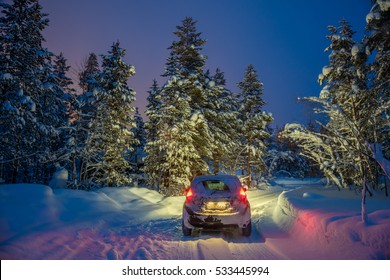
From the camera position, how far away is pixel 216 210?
6.62 m

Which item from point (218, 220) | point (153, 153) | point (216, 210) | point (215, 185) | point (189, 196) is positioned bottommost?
point (218, 220)

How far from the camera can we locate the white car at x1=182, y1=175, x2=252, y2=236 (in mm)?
6555

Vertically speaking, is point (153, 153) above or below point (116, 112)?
below

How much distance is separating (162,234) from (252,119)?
2076cm

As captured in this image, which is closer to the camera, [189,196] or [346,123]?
[346,123]

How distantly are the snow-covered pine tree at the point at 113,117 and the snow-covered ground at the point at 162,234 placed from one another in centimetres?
720

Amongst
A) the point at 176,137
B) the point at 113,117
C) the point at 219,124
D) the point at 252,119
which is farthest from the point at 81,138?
the point at 252,119

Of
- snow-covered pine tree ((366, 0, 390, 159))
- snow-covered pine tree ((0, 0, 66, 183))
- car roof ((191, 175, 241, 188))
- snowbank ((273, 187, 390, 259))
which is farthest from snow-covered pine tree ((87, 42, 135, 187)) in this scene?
snow-covered pine tree ((366, 0, 390, 159))

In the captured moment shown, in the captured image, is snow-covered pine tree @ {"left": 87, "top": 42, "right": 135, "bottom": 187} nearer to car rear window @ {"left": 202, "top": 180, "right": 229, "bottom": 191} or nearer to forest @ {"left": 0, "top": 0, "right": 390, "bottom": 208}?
forest @ {"left": 0, "top": 0, "right": 390, "bottom": 208}

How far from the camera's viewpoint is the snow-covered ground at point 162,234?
4.81 metres

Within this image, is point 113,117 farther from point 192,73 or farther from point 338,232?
point 338,232

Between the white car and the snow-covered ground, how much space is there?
34 cm

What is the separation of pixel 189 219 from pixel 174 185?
1029 centimetres
